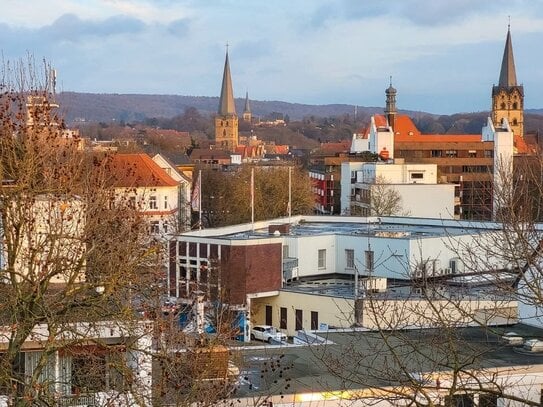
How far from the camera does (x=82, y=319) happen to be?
542 inches

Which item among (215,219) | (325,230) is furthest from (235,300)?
(215,219)

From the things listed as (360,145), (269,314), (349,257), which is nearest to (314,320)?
(269,314)

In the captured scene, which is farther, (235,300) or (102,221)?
(235,300)

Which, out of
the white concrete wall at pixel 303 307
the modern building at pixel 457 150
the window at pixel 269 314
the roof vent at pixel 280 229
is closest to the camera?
the white concrete wall at pixel 303 307

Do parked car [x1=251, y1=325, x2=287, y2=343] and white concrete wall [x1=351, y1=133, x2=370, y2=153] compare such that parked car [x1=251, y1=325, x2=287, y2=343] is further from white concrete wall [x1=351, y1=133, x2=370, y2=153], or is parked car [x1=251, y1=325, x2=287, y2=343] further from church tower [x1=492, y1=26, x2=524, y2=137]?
church tower [x1=492, y1=26, x2=524, y2=137]

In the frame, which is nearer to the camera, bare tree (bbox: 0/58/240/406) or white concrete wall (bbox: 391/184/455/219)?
bare tree (bbox: 0/58/240/406)

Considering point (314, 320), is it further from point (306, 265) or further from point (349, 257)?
point (349, 257)

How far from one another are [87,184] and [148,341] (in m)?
2.68

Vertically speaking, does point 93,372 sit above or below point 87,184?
below

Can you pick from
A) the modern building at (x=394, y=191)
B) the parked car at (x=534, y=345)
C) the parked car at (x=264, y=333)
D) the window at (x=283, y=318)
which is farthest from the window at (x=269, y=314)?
the modern building at (x=394, y=191)

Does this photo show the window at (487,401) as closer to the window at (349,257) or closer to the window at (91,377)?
the window at (91,377)

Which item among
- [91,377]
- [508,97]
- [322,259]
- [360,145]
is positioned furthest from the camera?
[508,97]

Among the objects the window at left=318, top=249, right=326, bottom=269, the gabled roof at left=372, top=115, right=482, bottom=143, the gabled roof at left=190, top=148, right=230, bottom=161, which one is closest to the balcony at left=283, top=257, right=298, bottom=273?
the window at left=318, top=249, right=326, bottom=269

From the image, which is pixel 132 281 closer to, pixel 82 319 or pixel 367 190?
pixel 82 319
